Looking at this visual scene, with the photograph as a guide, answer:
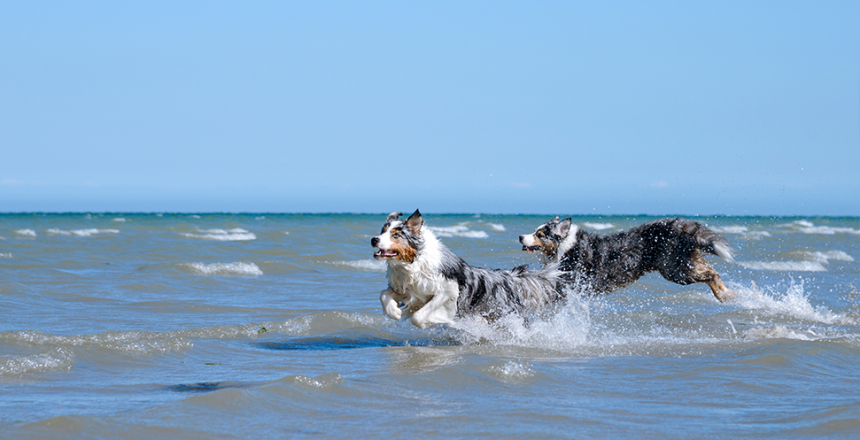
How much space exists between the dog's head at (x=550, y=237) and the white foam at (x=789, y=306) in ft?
7.19

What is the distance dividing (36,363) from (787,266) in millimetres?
13291

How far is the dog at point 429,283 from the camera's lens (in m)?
6.22

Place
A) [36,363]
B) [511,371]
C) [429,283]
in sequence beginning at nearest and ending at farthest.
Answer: [511,371] < [36,363] < [429,283]

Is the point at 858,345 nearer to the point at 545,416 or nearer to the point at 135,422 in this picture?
the point at 545,416

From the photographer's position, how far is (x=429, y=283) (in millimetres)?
6383

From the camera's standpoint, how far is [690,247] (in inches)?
339

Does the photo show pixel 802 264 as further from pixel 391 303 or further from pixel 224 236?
pixel 224 236

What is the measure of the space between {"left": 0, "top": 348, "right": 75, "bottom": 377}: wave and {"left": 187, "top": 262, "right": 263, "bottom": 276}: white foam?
653 centimetres

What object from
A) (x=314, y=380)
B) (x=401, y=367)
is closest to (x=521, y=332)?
(x=401, y=367)

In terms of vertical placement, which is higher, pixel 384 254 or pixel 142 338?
pixel 384 254

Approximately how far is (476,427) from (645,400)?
1146 mm

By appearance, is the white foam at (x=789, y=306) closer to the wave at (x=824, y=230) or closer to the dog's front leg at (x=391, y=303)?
the dog's front leg at (x=391, y=303)

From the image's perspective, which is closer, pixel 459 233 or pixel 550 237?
pixel 550 237

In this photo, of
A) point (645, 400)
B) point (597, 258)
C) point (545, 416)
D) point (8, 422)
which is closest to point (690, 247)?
point (597, 258)
